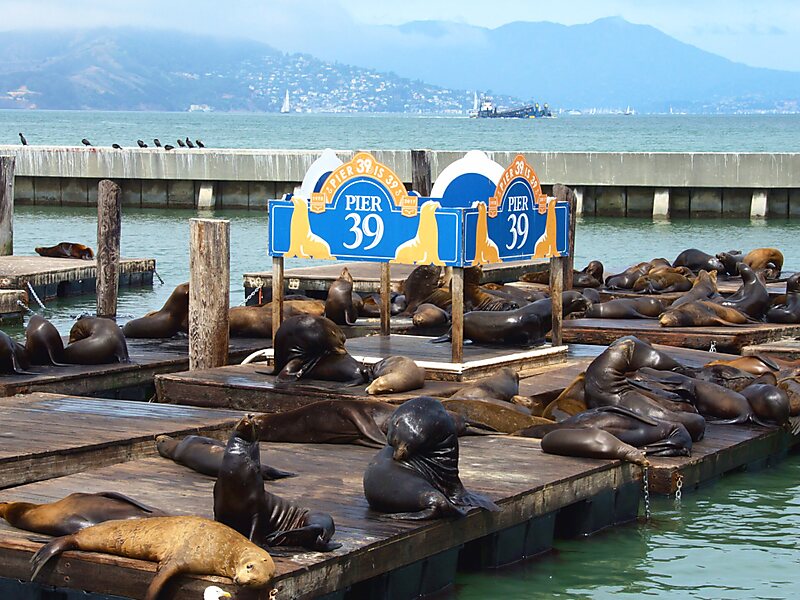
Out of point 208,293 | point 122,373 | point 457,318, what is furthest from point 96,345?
point 457,318

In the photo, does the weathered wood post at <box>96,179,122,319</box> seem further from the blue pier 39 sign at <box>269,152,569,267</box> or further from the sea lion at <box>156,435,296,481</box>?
the sea lion at <box>156,435,296,481</box>

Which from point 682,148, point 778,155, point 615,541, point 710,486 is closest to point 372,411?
point 615,541

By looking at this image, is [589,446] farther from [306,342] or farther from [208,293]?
[208,293]

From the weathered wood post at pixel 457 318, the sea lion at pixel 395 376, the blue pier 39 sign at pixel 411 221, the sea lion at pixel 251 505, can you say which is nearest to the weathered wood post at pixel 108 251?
the blue pier 39 sign at pixel 411 221

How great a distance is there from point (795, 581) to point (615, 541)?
100 centimetres

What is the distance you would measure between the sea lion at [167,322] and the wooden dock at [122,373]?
0.28 m

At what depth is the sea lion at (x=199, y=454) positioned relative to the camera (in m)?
7.09

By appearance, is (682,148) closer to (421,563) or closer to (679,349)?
(679,349)

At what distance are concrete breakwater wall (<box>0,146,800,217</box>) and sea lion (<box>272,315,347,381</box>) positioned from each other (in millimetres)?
19695

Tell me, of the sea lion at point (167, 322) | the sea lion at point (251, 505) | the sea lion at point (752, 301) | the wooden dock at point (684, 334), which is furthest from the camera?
the sea lion at point (752, 301)

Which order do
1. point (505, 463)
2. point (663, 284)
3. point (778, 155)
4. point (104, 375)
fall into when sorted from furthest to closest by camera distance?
point (778, 155) < point (663, 284) < point (104, 375) < point (505, 463)

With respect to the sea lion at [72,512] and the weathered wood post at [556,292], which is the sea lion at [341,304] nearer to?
the weathered wood post at [556,292]

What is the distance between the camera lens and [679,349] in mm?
11945

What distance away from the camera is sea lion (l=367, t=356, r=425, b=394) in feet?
31.1
